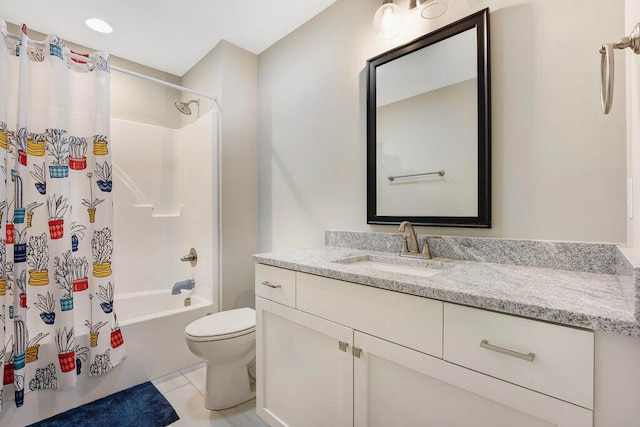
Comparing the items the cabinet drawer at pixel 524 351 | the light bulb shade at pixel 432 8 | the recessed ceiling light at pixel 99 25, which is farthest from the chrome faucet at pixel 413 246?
the recessed ceiling light at pixel 99 25

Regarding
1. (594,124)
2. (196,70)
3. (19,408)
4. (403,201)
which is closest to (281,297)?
(403,201)

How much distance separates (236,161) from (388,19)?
1.46 meters

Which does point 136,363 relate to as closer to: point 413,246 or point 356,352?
point 356,352

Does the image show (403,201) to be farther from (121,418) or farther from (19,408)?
(19,408)

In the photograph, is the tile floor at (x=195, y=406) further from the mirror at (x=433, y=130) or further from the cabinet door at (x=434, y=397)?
the mirror at (x=433, y=130)

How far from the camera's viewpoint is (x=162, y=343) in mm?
2027

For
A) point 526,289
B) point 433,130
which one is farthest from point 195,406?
point 433,130

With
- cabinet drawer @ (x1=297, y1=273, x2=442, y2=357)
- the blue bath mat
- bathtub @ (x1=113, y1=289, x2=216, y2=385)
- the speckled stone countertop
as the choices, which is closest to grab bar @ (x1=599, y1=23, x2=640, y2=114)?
the speckled stone countertop

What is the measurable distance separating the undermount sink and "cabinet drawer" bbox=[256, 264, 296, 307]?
239 mm

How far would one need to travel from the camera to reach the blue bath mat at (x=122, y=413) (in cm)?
157

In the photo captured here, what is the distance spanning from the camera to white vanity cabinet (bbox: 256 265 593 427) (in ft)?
2.33

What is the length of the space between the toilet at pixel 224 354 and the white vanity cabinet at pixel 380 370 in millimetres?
292

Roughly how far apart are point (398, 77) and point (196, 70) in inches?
77.8

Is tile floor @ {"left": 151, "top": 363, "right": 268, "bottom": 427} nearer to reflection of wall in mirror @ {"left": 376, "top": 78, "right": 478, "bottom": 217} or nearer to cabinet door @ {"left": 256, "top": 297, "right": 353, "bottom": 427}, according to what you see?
cabinet door @ {"left": 256, "top": 297, "right": 353, "bottom": 427}
